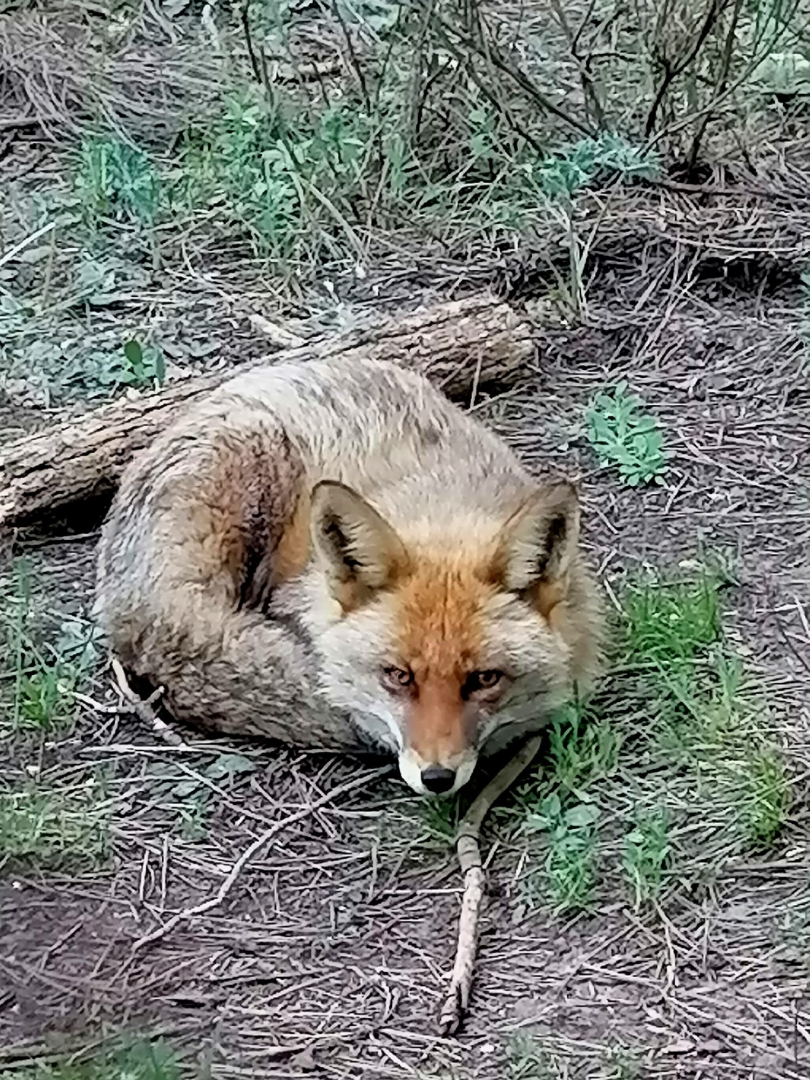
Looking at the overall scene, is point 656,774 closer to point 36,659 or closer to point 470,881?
point 470,881

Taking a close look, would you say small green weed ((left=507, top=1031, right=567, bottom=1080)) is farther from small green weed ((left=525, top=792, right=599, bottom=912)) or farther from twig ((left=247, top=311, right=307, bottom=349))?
twig ((left=247, top=311, right=307, bottom=349))

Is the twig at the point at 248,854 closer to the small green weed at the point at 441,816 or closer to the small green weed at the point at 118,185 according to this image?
the small green weed at the point at 441,816

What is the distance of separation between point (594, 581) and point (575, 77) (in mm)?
4140

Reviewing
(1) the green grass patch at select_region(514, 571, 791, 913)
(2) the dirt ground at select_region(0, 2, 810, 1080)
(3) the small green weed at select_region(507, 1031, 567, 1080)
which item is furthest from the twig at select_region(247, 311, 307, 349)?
(3) the small green weed at select_region(507, 1031, 567, 1080)

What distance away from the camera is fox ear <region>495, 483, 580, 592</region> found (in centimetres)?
449

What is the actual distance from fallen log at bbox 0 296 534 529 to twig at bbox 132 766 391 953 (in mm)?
1561

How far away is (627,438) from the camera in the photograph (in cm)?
619

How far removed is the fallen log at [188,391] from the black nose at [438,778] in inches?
72.0

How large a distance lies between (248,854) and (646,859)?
100 cm

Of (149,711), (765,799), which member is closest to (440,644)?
(765,799)

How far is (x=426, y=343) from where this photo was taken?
6.49 metres

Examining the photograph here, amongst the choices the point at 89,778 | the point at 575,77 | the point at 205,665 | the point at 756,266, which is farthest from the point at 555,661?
the point at 575,77

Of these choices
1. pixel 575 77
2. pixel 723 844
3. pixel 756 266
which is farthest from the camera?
pixel 575 77

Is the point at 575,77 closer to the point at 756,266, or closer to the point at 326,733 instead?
the point at 756,266
